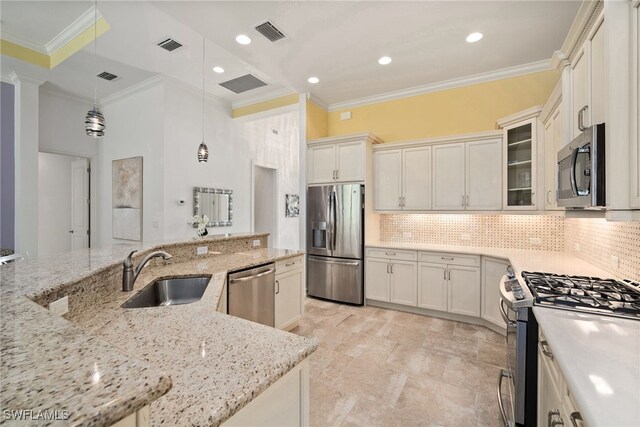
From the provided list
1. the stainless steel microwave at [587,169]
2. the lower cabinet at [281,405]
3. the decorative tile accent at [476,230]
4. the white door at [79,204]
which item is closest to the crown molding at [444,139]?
the decorative tile accent at [476,230]

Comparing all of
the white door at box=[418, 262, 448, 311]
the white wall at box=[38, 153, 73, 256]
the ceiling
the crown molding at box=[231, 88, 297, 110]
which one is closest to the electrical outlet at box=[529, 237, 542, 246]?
the white door at box=[418, 262, 448, 311]

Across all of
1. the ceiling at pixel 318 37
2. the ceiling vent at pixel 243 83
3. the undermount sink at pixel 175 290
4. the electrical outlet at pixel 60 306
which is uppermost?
the ceiling vent at pixel 243 83

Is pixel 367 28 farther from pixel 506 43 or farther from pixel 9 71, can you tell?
pixel 9 71

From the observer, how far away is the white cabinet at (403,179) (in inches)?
154

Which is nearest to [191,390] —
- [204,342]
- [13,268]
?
[204,342]

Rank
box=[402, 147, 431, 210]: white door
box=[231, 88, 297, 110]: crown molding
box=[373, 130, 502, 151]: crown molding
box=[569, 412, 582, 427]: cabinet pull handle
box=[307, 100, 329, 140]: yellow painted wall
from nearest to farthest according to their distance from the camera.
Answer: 1. box=[569, 412, 582, 427]: cabinet pull handle
2. box=[373, 130, 502, 151]: crown molding
3. box=[402, 147, 431, 210]: white door
4. box=[307, 100, 329, 140]: yellow painted wall
5. box=[231, 88, 297, 110]: crown molding

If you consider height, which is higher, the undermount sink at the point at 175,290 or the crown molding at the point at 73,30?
the crown molding at the point at 73,30

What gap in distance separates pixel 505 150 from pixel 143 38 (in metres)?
4.45

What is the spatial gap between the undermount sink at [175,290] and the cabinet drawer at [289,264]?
880mm

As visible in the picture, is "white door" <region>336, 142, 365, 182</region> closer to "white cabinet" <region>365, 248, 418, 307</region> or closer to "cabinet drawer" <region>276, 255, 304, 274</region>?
"white cabinet" <region>365, 248, 418, 307</region>

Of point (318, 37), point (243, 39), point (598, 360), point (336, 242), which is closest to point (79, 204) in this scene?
point (243, 39)

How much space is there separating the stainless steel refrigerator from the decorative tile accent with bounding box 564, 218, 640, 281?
2.33 metres

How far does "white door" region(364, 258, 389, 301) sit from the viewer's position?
12.9 ft

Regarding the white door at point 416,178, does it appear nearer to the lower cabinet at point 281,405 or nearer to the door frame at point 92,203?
the lower cabinet at point 281,405
